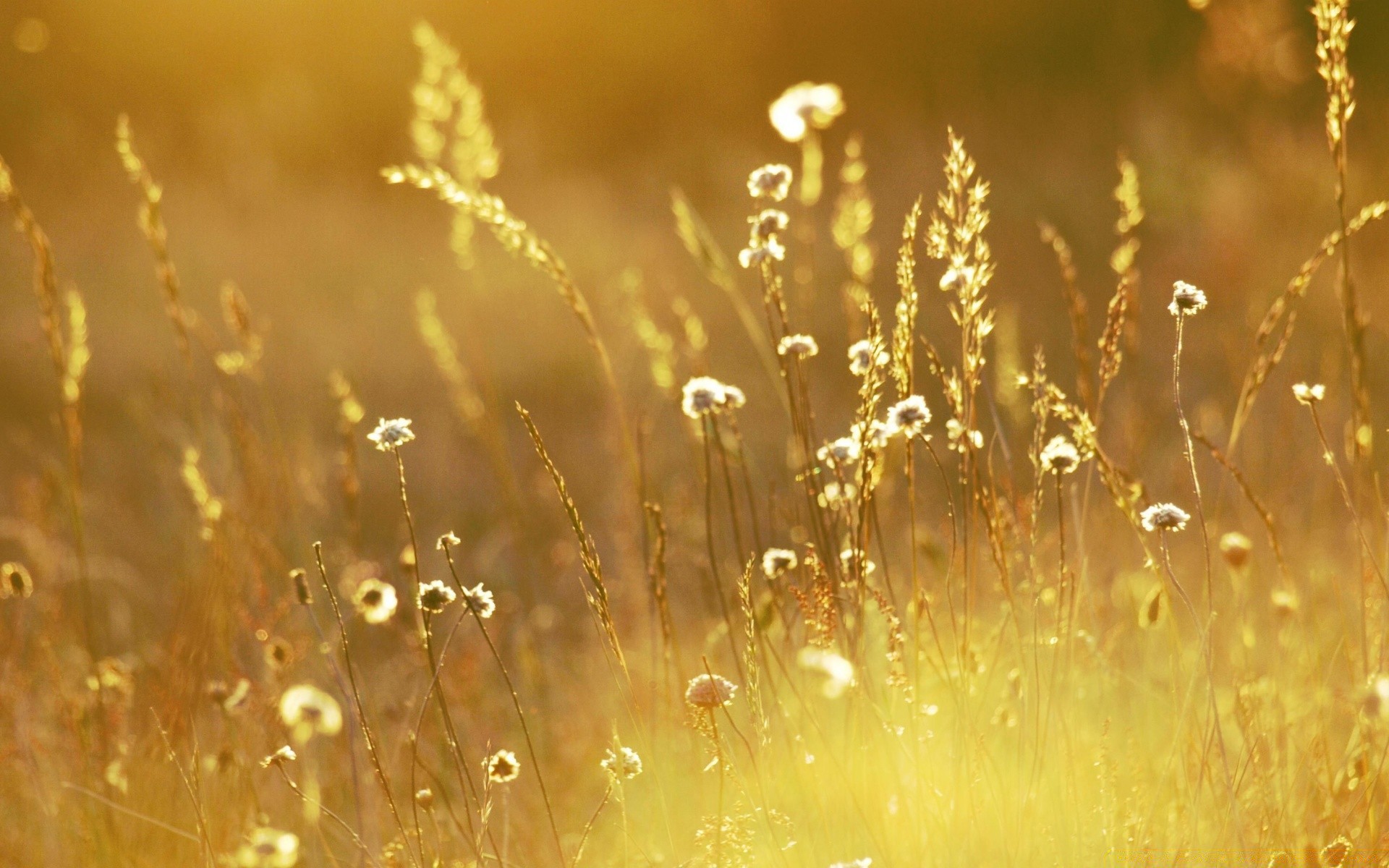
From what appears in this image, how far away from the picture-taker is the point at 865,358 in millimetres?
1541

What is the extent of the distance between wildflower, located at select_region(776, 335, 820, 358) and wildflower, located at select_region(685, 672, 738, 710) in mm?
403

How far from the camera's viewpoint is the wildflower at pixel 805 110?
1.31 metres

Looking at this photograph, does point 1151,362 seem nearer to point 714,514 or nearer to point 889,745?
point 714,514

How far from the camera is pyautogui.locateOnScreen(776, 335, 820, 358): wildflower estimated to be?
1.39 meters

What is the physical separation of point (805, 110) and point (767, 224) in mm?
215

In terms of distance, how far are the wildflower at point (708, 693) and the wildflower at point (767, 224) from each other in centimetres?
58

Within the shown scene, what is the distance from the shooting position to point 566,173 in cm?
672

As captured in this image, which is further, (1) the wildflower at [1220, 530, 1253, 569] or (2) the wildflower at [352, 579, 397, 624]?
(1) the wildflower at [1220, 530, 1253, 569]

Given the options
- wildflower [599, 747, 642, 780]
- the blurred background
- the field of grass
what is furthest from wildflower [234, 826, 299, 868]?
the blurred background

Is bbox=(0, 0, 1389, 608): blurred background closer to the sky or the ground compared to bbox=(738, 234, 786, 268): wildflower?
closer to the sky

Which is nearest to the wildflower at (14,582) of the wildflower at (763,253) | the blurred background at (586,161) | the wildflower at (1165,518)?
the wildflower at (763,253)

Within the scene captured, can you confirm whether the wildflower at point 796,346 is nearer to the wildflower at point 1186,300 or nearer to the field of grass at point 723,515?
the field of grass at point 723,515

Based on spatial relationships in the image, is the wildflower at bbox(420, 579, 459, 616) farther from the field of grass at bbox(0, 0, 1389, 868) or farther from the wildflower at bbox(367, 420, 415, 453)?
the wildflower at bbox(367, 420, 415, 453)

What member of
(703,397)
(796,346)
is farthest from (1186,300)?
(703,397)
